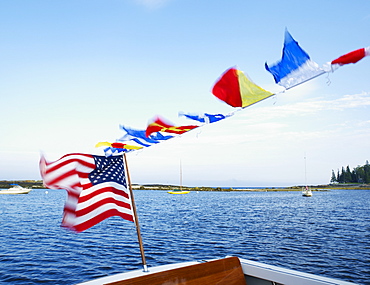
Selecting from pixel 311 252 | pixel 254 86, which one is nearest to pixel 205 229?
pixel 311 252

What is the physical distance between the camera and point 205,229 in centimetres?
2372

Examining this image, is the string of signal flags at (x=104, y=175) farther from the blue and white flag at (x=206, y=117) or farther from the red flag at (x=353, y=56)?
the red flag at (x=353, y=56)

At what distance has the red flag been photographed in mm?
2314

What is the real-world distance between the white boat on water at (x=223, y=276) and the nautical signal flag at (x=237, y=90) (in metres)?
1.87

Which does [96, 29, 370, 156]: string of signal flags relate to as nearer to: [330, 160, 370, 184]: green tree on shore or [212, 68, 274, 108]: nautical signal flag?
[212, 68, 274, 108]: nautical signal flag

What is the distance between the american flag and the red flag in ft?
10.3

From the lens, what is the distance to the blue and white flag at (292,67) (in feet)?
8.45

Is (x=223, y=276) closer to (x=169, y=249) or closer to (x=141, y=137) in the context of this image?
(x=141, y=137)

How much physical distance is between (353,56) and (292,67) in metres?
0.45

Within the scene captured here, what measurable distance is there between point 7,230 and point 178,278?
24.4 meters

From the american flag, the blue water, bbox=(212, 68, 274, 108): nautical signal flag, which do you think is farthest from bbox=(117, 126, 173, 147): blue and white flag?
the blue water

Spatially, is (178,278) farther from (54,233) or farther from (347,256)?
(54,233)

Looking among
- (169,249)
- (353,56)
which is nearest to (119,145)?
(353,56)

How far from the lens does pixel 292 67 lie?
266 centimetres
